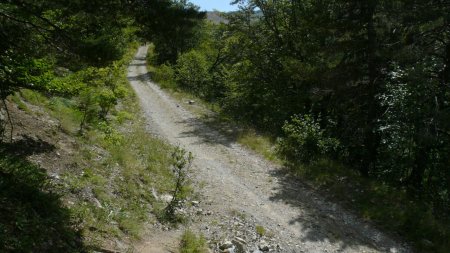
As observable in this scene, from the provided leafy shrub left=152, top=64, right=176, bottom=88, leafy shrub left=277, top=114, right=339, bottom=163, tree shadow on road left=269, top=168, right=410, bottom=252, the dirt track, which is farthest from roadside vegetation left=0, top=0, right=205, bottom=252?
leafy shrub left=152, top=64, right=176, bottom=88

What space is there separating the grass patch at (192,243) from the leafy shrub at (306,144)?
6.44 m

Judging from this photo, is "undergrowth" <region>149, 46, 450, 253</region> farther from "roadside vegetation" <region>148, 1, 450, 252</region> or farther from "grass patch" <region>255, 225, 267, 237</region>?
"grass patch" <region>255, 225, 267, 237</region>

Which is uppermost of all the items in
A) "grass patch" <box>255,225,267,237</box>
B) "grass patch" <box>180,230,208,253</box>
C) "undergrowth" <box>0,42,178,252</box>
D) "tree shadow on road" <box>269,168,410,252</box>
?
"undergrowth" <box>0,42,178,252</box>

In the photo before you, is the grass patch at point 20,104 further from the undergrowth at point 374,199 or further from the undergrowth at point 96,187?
the undergrowth at point 374,199

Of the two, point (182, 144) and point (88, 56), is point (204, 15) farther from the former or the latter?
point (182, 144)

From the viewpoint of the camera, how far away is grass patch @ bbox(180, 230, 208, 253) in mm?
7152

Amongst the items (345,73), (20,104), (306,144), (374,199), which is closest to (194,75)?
(306,144)

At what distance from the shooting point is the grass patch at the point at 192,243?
7.15 metres

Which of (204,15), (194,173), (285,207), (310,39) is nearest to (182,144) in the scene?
(194,173)

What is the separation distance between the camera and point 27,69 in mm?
6215

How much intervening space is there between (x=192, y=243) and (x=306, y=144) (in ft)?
23.4

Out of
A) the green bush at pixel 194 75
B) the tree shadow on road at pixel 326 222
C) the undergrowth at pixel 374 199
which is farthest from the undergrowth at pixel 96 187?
the green bush at pixel 194 75

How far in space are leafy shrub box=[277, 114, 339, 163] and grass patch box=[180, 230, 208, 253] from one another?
6.44 metres

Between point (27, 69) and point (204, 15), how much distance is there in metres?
2.88
